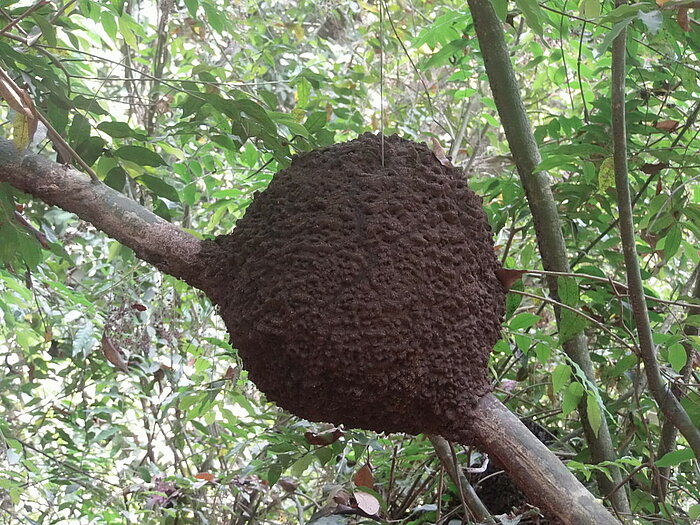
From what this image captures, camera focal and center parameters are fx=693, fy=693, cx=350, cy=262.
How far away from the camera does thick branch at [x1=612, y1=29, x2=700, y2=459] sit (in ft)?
4.30

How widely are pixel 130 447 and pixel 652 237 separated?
8.33ft

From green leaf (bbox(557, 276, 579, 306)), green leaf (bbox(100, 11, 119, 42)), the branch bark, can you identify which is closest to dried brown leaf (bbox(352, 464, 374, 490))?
the branch bark

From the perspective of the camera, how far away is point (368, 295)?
3.63ft

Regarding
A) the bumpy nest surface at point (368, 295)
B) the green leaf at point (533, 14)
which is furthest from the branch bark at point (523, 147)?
the bumpy nest surface at point (368, 295)

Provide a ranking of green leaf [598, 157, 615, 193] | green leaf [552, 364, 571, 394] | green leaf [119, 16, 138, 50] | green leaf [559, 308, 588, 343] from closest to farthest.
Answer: green leaf [552, 364, 571, 394] < green leaf [559, 308, 588, 343] < green leaf [598, 157, 615, 193] < green leaf [119, 16, 138, 50]

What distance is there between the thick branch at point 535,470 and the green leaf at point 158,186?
0.93 m

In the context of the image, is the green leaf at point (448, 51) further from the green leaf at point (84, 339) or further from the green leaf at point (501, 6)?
the green leaf at point (84, 339)

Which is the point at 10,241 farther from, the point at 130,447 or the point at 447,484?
the point at 130,447

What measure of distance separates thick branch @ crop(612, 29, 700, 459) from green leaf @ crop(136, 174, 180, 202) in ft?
3.28

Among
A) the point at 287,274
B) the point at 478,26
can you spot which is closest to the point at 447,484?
the point at 287,274

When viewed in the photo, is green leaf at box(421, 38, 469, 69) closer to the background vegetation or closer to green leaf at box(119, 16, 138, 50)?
the background vegetation

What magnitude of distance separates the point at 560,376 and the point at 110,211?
967 mm

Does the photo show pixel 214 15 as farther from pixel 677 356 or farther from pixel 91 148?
pixel 677 356

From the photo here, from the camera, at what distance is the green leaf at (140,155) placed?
1615 mm
